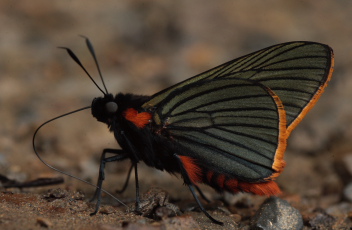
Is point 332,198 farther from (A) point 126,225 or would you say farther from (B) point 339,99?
(A) point 126,225

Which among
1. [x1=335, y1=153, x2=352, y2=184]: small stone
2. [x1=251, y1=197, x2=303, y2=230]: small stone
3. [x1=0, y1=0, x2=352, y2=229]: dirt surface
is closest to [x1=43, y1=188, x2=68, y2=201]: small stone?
[x1=0, y1=0, x2=352, y2=229]: dirt surface

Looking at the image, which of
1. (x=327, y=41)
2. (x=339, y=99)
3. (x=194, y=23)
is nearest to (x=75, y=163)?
(x=194, y=23)

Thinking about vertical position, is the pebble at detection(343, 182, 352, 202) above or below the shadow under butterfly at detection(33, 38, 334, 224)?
below

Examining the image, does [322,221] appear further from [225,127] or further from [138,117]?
[138,117]

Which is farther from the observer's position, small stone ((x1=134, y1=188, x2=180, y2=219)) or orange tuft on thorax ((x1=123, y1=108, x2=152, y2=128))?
orange tuft on thorax ((x1=123, y1=108, x2=152, y2=128))

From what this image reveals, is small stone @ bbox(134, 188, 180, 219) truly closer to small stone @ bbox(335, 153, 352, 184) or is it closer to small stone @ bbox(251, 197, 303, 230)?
small stone @ bbox(251, 197, 303, 230)

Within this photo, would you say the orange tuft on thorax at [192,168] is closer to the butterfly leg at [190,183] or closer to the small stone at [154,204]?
the butterfly leg at [190,183]

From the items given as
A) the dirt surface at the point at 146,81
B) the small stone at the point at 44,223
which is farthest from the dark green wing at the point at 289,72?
the small stone at the point at 44,223
